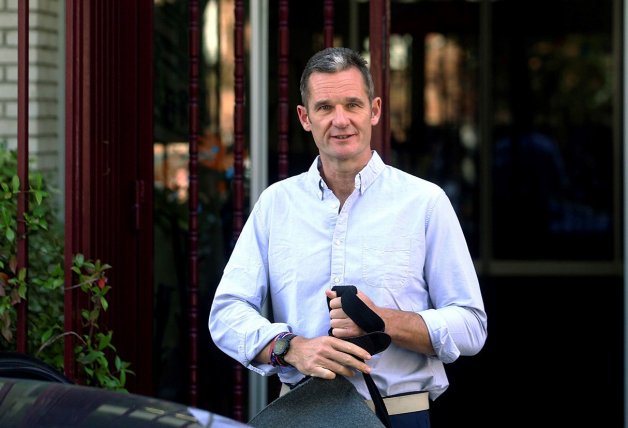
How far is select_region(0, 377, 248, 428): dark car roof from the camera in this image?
7.41ft

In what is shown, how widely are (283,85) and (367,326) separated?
1740 millimetres

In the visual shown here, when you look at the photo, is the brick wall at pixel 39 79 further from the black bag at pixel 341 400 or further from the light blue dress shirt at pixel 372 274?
the black bag at pixel 341 400

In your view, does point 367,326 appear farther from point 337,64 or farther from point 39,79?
point 39,79

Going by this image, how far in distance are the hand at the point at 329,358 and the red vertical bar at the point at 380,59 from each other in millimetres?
1459

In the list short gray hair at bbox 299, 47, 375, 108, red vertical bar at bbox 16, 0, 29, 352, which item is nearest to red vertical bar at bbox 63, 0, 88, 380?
red vertical bar at bbox 16, 0, 29, 352

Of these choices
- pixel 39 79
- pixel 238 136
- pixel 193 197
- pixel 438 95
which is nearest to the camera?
pixel 238 136

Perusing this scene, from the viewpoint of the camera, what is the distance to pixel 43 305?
172 inches

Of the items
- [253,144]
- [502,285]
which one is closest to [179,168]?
[253,144]

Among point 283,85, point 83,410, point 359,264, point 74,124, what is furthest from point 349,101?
point 74,124

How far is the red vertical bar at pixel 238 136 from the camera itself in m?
4.23

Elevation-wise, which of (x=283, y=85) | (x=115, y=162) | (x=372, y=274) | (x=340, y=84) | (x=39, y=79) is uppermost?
(x=39, y=79)

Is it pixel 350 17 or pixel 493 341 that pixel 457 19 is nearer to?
pixel 350 17

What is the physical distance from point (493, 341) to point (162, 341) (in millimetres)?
4614

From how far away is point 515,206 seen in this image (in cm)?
1242
